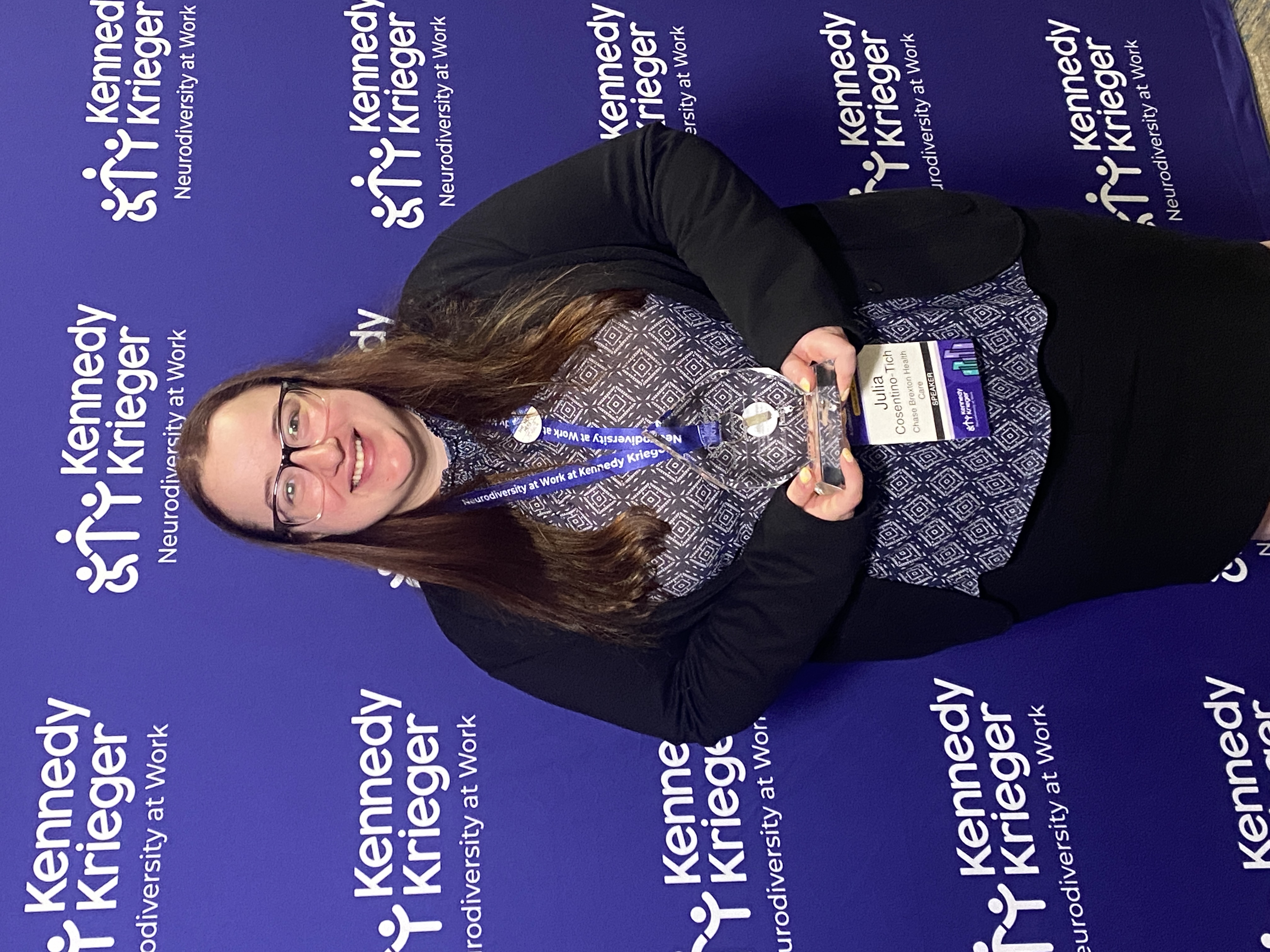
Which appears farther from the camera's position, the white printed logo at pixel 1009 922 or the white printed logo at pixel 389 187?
the white printed logo at pixel 389 187

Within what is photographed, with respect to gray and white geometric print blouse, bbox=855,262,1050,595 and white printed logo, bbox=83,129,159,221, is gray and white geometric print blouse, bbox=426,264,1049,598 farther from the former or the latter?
white printed logo, bbox=83,129,159,221

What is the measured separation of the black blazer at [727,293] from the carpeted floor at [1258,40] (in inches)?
42.7

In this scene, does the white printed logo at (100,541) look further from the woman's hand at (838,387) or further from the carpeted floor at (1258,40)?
the carpeted floor at (1258,40)

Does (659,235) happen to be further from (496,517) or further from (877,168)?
(877,168)

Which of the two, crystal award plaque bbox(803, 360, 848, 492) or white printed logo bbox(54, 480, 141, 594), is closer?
crystal award plaque bbox(803, 360, 848, 492)

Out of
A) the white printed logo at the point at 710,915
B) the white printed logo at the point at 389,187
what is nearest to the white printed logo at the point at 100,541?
the white printed logo at the point at 389,187

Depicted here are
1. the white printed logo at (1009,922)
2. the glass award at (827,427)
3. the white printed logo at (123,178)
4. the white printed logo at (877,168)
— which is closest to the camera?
the glass award at (827,427)

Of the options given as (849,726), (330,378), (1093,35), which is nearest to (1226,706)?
(849,726)

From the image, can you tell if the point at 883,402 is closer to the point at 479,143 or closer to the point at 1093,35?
the point at 479,143

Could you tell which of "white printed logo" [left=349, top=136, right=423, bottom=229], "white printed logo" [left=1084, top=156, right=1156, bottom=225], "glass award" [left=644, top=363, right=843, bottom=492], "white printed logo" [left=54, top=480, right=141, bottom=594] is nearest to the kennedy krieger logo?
"white printed logo" [left=349, top=136, right=423, bottom=229]

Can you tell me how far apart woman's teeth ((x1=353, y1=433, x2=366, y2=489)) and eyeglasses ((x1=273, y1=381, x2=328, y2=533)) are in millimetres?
39

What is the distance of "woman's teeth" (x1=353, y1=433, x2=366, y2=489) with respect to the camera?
126 cm

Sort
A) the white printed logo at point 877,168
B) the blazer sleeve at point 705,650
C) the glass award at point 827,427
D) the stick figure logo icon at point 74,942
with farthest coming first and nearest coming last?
the white printed logo at point 877,168 → the stick figure logo icon at point 74,942 → the blazer sleeve at point 705,650 → the glass award at point 827,427

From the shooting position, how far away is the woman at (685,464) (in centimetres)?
125
